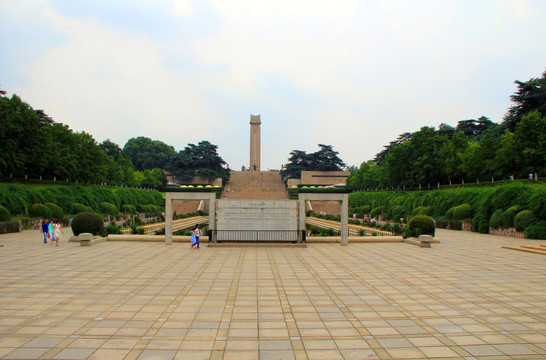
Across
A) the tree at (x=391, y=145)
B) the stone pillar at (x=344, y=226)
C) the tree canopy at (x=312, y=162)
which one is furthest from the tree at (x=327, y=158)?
the stone pillar at (x=344, y=226)

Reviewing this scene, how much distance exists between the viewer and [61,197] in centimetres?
2830

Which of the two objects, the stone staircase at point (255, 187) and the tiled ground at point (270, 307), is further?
the stone staircase at point (255, 187)

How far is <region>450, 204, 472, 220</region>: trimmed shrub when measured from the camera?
26.1 metres

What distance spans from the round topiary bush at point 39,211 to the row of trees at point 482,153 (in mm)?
33167

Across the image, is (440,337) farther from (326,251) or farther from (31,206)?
(31,206)

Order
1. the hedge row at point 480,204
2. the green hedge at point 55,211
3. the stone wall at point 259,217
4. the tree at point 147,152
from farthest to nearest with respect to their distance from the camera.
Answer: the tree at point 147,152
the green hedge at point 55,211
the hedge row at point 480,204
the stone wall at point 259,217

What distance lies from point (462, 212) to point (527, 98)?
20.9 meters

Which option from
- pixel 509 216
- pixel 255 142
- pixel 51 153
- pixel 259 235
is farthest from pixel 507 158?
pixel 255 142

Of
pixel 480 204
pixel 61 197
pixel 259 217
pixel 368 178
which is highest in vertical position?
pixel 368 178

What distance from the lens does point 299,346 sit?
17.3 ft

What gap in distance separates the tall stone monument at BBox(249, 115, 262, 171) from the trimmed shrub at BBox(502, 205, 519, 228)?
59367 millimetres

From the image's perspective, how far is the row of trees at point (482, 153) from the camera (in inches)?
1104

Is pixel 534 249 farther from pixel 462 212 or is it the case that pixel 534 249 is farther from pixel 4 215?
pixel 4 215

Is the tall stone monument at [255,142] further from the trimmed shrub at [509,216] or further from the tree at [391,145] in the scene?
the trimmed shrub at [509,216]
